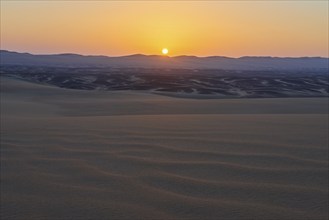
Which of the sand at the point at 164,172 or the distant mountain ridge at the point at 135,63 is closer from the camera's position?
the sand at the point at 164,172

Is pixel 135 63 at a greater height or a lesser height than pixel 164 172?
greater

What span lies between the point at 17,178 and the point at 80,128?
2.80m

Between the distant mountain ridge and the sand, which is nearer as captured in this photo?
the sand

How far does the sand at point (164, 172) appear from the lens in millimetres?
2697

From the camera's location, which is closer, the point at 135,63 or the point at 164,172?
the point at 164,172

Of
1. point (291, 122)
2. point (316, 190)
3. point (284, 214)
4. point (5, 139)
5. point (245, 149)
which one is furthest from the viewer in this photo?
point (291, 122)

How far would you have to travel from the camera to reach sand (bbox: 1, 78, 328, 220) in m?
2.70

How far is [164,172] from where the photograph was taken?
359 cm

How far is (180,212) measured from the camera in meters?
2.65

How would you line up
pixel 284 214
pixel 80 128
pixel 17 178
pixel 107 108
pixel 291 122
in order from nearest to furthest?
1. pixel 284 214
2. pixel 17 178
3. pixel 80 128
4. pixel 291 122
5. pixel 107 108

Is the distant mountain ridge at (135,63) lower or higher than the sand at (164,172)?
higher

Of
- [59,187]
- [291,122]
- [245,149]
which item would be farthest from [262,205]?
[291,122]

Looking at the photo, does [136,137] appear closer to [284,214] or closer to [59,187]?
[59,187]

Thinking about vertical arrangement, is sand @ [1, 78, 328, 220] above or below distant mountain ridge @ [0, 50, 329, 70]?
below
